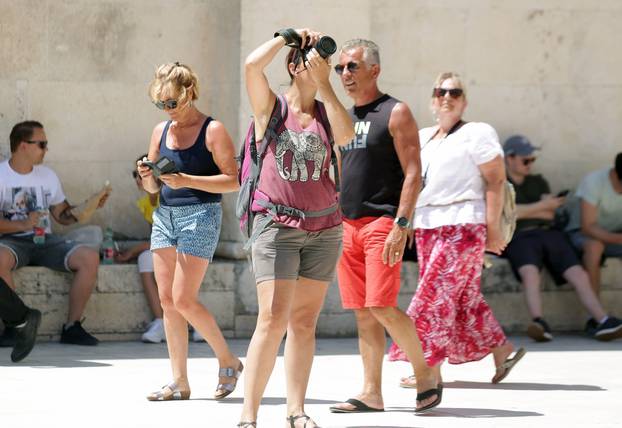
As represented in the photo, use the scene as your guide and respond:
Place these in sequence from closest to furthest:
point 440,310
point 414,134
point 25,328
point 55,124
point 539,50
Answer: point 414,134 → point 440,310 → point 25,328 → point 55,124 → point 539,50

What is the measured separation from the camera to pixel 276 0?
35.1 feet

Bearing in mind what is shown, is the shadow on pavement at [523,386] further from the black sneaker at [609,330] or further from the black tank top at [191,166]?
the black sneaker at [609,330]

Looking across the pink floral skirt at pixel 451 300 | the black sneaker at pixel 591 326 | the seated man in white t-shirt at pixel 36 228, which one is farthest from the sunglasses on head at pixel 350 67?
the black sneaker at pixel 591 326

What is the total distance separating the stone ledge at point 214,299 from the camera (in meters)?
10.3

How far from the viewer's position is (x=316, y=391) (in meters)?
8.02

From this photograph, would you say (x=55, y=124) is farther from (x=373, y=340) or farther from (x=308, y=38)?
(x=308, y=38)

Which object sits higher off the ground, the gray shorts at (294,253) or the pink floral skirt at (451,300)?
the gray shorts at (294,253)

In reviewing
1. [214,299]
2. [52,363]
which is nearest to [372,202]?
[52,363]

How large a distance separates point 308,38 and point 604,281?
604 centimetres

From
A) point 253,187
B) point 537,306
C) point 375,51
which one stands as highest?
point 375,51

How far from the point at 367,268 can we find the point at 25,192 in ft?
13.3

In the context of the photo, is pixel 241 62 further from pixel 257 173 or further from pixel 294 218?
pixel 294 218

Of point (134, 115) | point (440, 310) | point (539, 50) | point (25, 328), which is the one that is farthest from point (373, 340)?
point (539, 50)

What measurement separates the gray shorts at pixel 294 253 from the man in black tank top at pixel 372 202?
812mm
